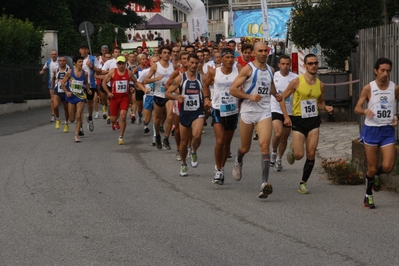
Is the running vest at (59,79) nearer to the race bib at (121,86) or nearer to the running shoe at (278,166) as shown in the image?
the race bib at (121,86)

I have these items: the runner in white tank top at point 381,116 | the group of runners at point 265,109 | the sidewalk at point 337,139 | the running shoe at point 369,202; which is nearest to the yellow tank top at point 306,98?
the group of runners at point 265,109

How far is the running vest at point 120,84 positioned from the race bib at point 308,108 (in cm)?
809

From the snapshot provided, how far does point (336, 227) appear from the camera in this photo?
9602 mm

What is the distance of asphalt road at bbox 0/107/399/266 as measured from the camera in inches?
329

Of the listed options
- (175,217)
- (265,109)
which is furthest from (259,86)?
(175,217)

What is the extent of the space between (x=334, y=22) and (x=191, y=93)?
36.0ft

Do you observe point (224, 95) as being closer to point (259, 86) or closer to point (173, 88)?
point (259, 86)

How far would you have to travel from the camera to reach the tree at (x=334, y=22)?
24.5m

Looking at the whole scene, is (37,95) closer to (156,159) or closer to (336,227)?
(156,159)

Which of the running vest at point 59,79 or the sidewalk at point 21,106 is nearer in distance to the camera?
the running vest at point 59,79

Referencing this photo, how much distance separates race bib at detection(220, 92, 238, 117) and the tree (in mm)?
12064

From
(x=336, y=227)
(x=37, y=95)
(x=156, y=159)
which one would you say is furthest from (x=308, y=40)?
(x=336, y=227)

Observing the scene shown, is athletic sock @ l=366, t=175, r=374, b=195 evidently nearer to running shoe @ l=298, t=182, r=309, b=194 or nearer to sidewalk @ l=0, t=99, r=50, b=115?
running shoe @ l=298, t=182, r=309, b=194

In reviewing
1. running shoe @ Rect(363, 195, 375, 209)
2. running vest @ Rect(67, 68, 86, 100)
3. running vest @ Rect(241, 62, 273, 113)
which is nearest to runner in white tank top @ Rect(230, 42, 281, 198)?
running vest @ Rect(241, 62, 273, 113)
